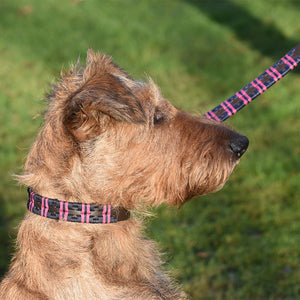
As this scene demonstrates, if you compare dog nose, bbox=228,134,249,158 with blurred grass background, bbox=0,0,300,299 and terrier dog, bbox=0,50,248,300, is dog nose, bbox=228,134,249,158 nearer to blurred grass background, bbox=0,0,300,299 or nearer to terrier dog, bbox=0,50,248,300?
terrier dog, bbox=0,50,248,300

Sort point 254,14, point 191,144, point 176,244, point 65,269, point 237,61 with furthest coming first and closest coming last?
point 254,14
point 237,61
point 176,244
point 191,144
point 65,269

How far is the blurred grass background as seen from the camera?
5.62m

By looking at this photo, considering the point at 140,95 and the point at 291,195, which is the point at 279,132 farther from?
the point at 140,95

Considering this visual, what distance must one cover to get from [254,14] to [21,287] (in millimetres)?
16061

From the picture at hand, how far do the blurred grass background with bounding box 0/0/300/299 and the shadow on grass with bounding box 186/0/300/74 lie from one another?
57 millimetres

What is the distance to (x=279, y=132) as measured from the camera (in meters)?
8.77

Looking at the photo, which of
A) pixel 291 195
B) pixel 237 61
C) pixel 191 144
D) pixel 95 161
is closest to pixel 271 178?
pixel 291 195

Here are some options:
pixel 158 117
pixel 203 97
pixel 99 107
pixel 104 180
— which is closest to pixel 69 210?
pixel 104 180

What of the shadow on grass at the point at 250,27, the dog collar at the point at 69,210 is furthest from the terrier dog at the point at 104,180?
the shadow on grass at the point at 250,27

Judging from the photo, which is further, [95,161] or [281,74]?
[281,74]

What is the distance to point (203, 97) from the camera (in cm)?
1126

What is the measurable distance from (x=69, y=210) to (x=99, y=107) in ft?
2.47

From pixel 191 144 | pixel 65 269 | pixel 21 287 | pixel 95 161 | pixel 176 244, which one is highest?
pixel 191 144

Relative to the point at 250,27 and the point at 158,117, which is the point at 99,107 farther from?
the point at 250,27
